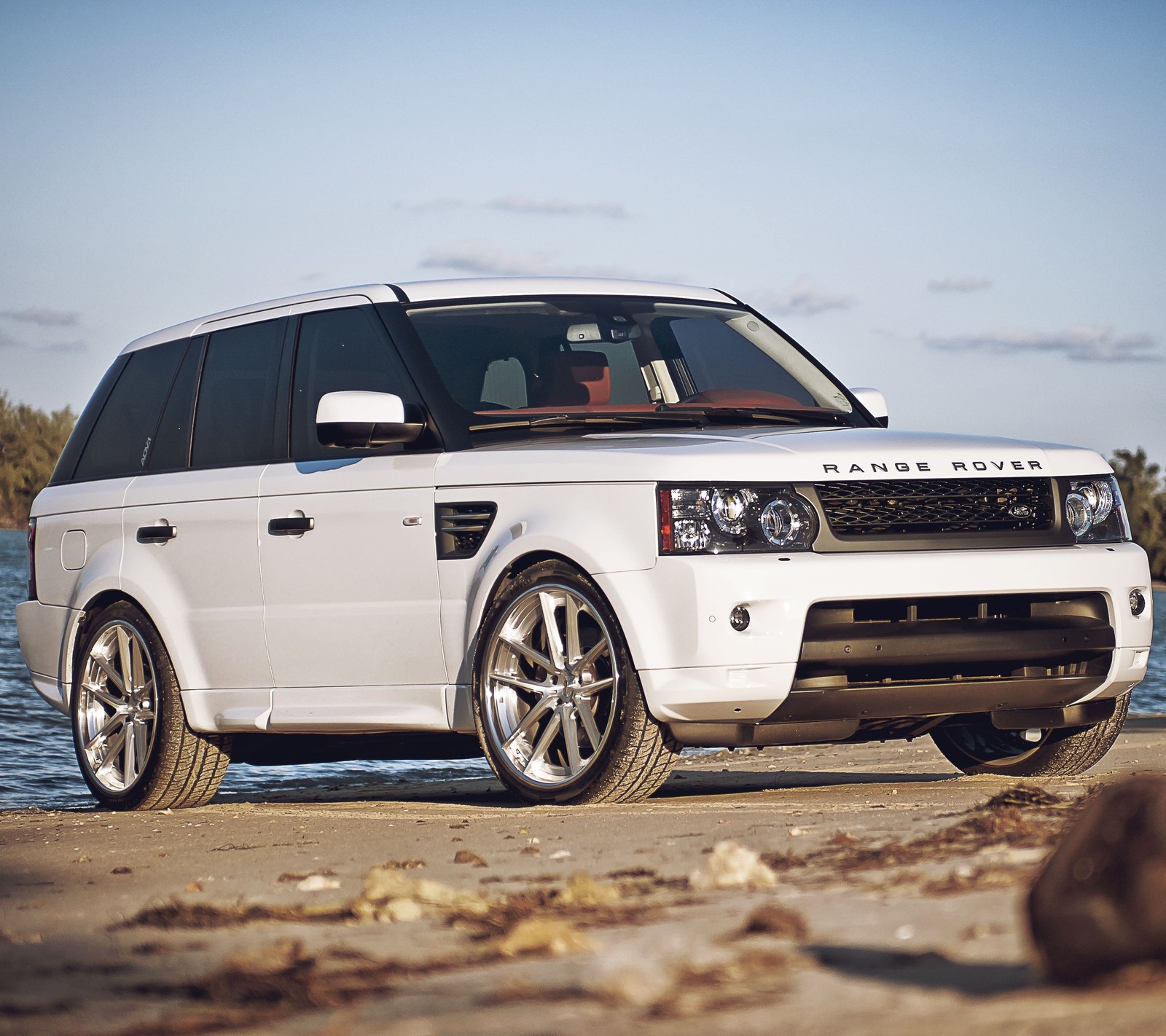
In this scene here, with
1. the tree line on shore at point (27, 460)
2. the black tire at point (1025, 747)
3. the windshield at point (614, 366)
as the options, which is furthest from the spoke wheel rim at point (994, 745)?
the tree line on shore at point (27, 460)

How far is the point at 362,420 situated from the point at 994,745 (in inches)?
113

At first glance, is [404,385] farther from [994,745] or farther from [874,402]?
[994,745]

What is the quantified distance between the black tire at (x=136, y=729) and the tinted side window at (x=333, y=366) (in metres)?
1.16

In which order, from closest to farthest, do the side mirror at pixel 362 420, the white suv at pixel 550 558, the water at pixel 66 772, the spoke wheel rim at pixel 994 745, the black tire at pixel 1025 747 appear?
the white suv at pixel 550 558 < the side mirror at pixel 362 420 < the black tire at pixel 1025 747 < the spoke wheel rim at pixel 994 745 < the water at pixel 66 772

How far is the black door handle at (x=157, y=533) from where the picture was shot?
24.3 feet

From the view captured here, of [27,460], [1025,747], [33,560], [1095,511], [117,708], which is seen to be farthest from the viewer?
[27,460]

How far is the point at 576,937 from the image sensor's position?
3170 millimetres

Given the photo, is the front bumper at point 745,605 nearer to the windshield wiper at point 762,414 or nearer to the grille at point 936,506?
the grille at point 936,506

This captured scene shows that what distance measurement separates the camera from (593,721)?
585cm

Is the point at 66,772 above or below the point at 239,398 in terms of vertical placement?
below

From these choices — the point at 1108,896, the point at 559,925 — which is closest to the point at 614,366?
the point at 559,925

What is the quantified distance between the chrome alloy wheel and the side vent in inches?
Result: 13.3

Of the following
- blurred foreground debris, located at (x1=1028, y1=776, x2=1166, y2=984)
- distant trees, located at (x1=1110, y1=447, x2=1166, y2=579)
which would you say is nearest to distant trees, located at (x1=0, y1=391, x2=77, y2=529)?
distant trees, located at (x1=1110, y1=447, x2=1166, y2=579)

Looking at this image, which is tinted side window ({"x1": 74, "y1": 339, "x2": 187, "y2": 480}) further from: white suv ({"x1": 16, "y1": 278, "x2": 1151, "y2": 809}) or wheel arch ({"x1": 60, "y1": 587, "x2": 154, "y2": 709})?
wheel arch ({"x1": 60, "y1": 587, "x2": 154, "y2": 709})
